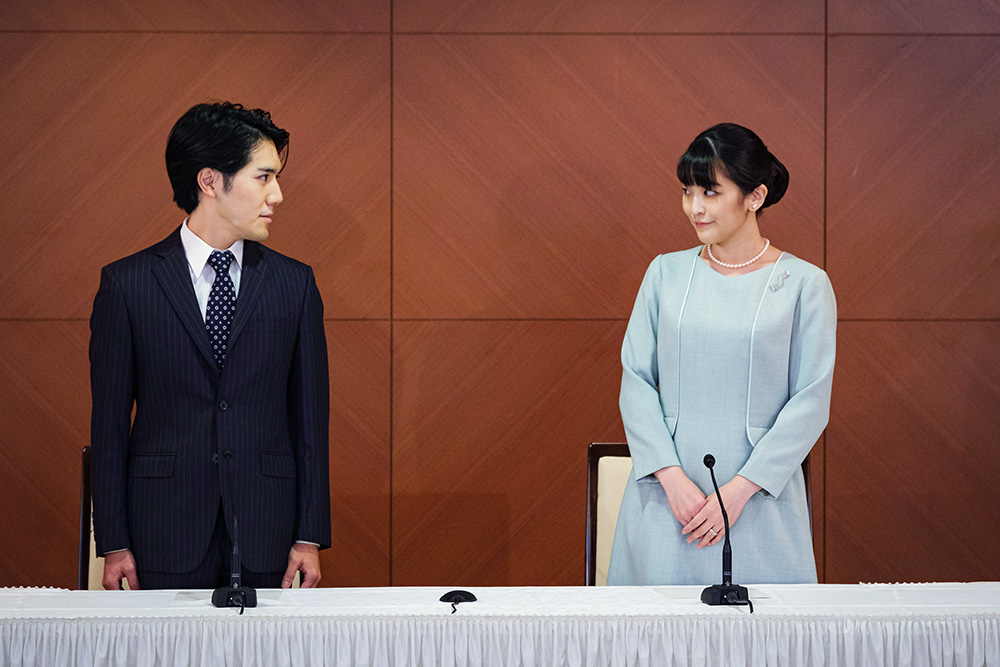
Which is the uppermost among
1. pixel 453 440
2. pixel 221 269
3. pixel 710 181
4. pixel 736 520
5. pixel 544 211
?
pixel 544 211

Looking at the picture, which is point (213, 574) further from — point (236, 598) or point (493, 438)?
point (493, 438)

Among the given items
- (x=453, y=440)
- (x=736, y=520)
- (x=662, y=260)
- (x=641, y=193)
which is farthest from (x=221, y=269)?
(x=641, y=193)

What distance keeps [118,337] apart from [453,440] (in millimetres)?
1620

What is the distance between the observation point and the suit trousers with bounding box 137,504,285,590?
211 cm

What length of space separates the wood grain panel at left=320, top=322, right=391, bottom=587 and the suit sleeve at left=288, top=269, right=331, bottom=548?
4.15ft

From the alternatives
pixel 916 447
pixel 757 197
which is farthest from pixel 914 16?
pixel 757 197

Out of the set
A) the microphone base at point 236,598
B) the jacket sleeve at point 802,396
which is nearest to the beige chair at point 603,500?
the jacket sleeve at point 802,396

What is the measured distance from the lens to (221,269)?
2.19 m

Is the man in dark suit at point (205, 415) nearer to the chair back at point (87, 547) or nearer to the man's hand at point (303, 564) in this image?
the man's hand at point (303, 564)

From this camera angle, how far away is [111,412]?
2102mm

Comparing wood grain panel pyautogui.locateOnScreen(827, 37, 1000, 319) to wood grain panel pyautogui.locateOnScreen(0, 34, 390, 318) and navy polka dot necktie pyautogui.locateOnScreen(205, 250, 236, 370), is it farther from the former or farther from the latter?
navy polka dot necktie pyautogui.locateOnScreen(205, 250, 236, 370)

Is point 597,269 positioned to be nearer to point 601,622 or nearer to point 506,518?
point 506,518

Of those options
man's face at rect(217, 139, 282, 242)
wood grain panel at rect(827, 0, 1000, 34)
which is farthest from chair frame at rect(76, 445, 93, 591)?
wood grain panel at rect(827, 0, 1000, 34)

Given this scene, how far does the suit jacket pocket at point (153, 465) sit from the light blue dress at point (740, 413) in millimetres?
1049
